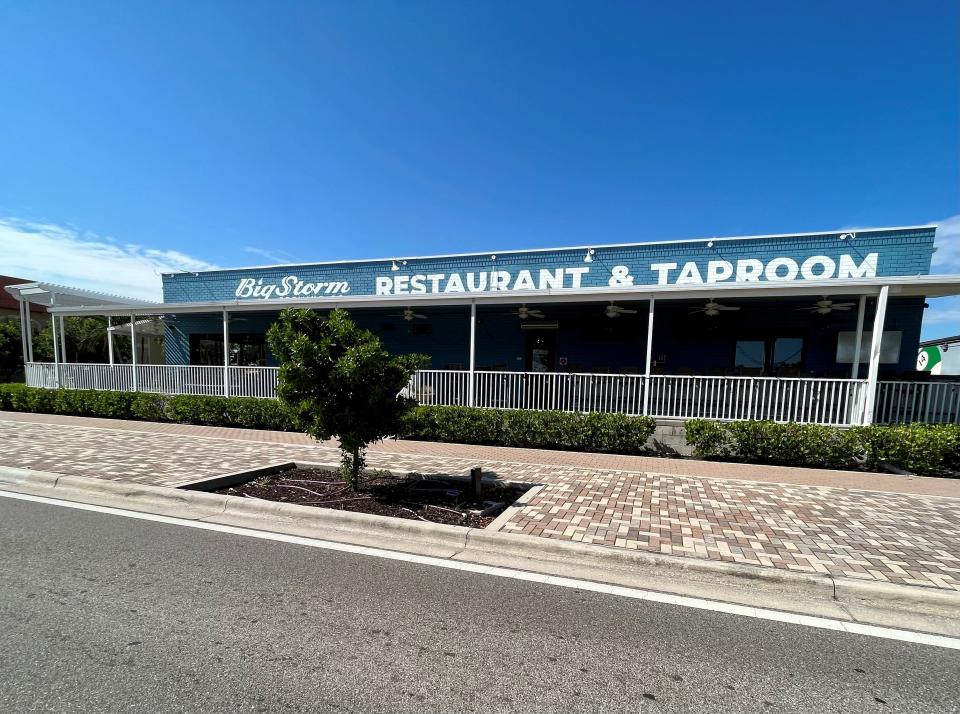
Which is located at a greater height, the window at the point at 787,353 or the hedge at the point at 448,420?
the window at the point at 787,353

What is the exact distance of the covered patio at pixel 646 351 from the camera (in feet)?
28.7

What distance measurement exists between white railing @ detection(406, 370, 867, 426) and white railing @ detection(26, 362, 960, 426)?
20 mm

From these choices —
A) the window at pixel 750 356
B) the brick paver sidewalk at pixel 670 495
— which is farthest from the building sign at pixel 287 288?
the window at pixel 750 356

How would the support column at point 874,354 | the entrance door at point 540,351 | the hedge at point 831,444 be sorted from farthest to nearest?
1. the entrance door at point 540,351
2. the support column at point 874,354
3. the hedge at point 831,444

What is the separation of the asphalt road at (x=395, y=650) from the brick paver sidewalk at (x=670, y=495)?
3.53ft

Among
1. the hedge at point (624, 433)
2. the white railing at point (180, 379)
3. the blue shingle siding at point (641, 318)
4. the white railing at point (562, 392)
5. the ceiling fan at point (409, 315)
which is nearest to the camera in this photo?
the hedge at point (624, 433)

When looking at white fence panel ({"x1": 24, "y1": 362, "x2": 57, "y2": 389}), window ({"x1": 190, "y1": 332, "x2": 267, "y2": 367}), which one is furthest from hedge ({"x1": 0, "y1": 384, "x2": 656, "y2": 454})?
window ({"x1": 190, "y1": 332, "x2": 267, "y2": 367})

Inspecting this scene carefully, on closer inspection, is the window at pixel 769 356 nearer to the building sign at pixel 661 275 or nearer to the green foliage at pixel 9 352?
the building sign at pixel 661 275

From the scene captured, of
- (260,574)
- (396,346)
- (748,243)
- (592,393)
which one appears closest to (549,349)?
(592,393)

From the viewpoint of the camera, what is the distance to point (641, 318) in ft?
40.5

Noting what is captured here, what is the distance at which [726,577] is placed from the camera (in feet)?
11.9

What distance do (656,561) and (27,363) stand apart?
20.4 m

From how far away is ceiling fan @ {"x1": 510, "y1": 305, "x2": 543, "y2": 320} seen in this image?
12180mm

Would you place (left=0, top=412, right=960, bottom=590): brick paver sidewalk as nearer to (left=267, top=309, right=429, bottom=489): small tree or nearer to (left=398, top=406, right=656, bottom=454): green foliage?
(left=398, top=406, right=656, bottom=454): green foliage
